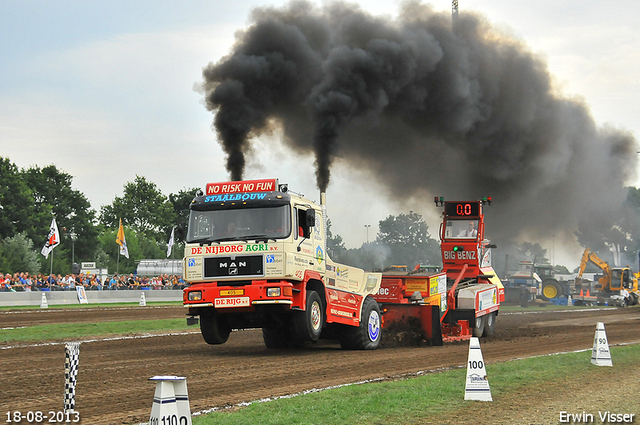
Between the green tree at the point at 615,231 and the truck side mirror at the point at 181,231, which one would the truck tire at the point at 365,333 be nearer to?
the truck side mirror at the point at 181,231

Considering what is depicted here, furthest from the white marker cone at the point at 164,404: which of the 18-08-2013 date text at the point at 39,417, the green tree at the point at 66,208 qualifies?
the green tree at the point at 66,208

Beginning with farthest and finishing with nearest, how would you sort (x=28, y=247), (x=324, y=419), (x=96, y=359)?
1. (x=28, y=247)
2. (x=96, y=359)
3. (x=324, y=419)

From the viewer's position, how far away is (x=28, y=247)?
68688 millimetres

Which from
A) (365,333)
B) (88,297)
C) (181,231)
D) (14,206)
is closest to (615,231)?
(88,297)

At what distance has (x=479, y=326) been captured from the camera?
18.6m

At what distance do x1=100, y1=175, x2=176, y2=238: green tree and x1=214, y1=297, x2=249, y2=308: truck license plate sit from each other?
88.3 m

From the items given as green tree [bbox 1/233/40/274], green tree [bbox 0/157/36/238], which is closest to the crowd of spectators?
green tree [bbox 1/233/40/274]

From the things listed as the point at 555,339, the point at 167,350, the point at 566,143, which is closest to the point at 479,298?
the point at 555,339

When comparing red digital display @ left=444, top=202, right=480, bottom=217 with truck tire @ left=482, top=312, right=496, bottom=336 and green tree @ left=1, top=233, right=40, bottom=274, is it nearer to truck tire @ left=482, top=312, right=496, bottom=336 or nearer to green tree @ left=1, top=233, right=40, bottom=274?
truck tire @ left=482, top=312, right=496, bottom=336

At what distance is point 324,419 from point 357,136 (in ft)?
57.7

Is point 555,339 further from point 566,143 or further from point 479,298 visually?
point 566,143

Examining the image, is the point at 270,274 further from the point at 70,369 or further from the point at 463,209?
the point at 463,209

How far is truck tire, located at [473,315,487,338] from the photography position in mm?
18297

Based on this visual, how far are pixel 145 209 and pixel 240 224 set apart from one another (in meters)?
89.8
